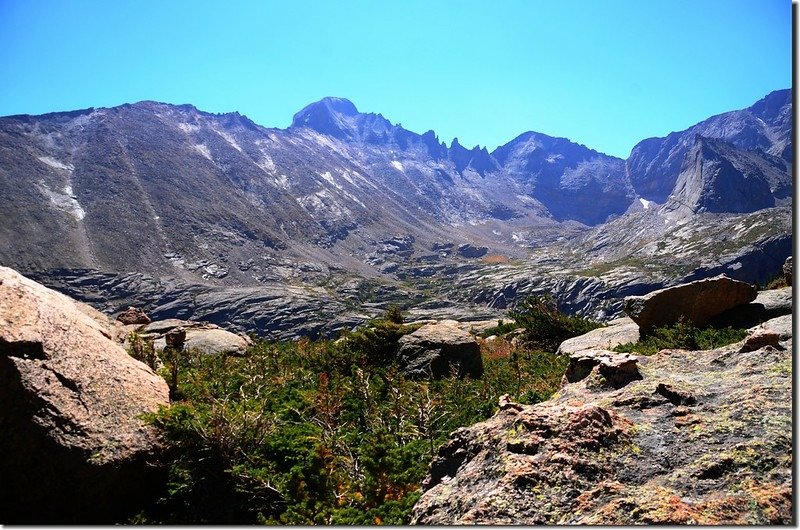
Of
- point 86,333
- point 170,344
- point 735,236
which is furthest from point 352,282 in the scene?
point 86,333

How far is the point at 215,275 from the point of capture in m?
182

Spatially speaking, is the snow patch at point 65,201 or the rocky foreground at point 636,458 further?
the snow patch at point 65,201

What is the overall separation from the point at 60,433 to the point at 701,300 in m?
17.0

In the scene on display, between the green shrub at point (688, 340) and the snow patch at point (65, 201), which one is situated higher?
the snow patch at point (65, 201)

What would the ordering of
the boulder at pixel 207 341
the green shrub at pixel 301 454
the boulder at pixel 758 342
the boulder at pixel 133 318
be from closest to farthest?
the green shrub at pixel 301 454, the boulder at pixel 758 342, the boulder at pixel 207 341, the boulder at pixel 133 318

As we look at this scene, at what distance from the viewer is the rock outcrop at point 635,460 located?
4195 mm

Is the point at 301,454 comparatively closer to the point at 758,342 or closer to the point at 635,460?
the point at 635,460

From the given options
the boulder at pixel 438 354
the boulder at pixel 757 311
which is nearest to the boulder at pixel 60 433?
the boulder at pixel 438 354

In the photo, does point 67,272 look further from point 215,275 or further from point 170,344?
point 170,344

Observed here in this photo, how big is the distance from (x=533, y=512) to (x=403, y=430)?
421cm

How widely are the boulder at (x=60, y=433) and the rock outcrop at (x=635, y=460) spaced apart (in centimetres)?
454

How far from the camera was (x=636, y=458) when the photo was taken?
4848 mm

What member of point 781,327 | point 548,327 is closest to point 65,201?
point 548,327

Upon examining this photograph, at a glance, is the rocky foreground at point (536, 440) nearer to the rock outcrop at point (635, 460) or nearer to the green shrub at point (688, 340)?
the rock outcrop at point (635, 460)
